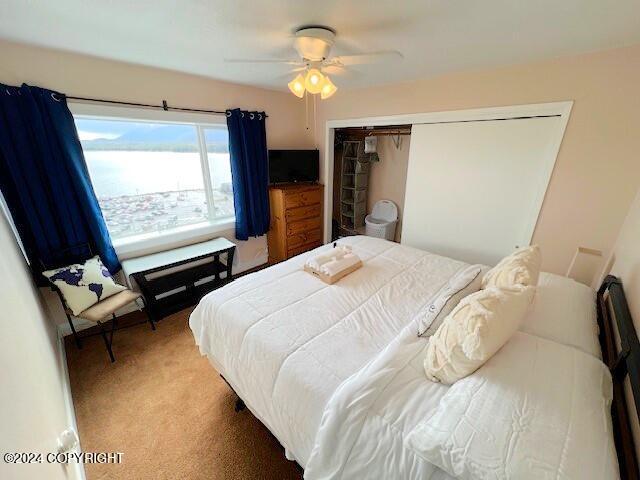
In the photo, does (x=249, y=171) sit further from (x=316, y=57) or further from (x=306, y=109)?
(x=316, y=57)

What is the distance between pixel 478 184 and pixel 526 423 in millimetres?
2276

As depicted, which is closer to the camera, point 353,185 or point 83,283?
point 83,283

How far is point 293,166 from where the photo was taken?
350cm

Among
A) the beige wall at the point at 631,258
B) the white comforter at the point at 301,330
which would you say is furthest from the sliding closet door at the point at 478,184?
the white comforter at the point at 301,330

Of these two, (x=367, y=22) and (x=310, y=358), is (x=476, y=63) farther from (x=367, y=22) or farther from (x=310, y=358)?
(x=310, y=358)

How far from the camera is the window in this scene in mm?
2328

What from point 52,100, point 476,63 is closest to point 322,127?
point 476,63

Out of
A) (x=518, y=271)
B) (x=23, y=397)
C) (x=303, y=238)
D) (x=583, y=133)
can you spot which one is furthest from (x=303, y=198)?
(x=23, y=397)

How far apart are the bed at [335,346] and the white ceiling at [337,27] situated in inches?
58.9

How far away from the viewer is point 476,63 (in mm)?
2084

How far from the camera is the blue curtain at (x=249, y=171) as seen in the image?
2973 millimetres

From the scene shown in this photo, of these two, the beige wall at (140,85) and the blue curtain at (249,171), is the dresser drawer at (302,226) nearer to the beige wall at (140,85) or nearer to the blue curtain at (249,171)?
the blue curtain at (249,171)

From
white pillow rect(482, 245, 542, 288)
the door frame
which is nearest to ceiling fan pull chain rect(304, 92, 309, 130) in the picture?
the door frame

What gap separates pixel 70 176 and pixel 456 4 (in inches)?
114
